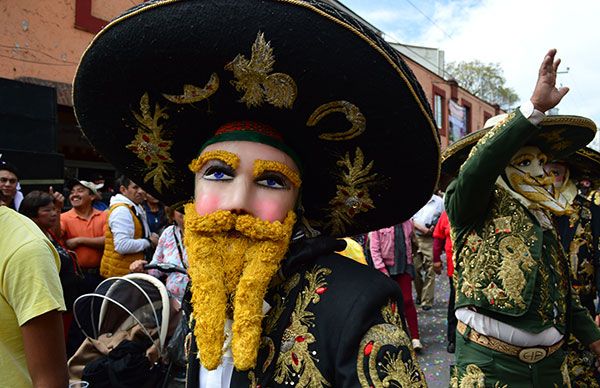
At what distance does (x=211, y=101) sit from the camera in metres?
1.56

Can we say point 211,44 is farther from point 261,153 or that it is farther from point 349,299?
Answer: point 349,299

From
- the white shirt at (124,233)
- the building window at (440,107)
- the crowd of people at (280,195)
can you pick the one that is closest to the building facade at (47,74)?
the white shirt at (124,233)

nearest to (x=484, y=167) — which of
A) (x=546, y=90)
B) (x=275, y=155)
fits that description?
(x=546, y=90)

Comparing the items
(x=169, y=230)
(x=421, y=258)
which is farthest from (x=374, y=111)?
(x=421, y=258)

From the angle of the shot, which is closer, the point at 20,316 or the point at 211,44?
the point at 211,44

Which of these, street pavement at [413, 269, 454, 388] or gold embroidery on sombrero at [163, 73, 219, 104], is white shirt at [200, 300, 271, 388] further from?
street pavement at [413, 269, 454, 388]

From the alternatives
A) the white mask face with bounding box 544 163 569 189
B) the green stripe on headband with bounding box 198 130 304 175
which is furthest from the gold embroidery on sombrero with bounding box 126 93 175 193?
the white mask face with bounding box 544 163 569 189

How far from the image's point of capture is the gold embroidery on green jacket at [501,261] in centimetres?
235

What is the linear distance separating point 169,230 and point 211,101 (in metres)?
2.87

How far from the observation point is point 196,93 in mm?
1538

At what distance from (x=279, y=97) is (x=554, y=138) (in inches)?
76.7

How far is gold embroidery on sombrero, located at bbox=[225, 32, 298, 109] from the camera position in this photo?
4.39 feet

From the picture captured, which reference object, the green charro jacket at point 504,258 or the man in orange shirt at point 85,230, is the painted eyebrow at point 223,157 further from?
the man in orange shirt at point 85,230

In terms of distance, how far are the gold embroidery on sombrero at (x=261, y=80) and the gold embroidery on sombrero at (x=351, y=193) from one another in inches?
12.0
